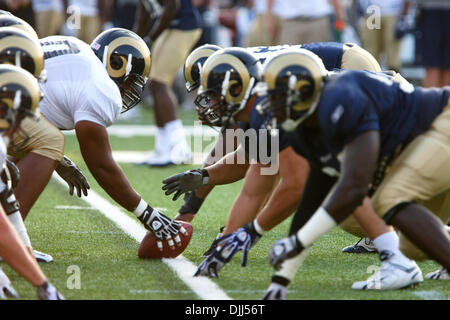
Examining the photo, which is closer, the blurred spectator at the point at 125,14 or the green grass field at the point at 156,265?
the green grass field at the point at 156,265

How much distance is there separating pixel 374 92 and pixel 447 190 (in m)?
0.64

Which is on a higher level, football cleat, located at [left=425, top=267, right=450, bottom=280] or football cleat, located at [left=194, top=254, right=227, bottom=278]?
football cleat, located at [left=194, top=254, right=227, bottom=278]

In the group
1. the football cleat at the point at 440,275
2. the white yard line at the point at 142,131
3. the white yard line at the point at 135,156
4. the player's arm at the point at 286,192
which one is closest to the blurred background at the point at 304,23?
the white yard line at the point at 142,131

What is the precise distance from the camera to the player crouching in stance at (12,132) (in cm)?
364

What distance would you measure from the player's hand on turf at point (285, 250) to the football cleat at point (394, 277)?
0.70 metres

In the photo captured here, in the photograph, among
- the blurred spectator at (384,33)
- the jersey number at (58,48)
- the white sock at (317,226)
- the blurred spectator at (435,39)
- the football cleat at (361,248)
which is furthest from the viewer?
the blurred spectator at (384,33)

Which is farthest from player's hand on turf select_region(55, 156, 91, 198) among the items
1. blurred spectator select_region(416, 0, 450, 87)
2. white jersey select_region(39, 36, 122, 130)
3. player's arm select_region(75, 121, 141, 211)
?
blurred spectator select_region(416, 0, 450, 87)

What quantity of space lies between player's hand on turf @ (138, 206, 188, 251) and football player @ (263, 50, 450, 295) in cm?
110

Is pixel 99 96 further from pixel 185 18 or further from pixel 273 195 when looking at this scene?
pixel 185 18

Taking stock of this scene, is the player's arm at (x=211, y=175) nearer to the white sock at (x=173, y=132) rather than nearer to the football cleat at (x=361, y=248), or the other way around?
the football cleat at (x=361, y=248)

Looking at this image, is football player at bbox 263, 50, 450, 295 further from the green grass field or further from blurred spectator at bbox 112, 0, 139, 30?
blurred spectator at bbox 112, 0, 139, 30

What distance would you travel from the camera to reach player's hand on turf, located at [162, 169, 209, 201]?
483 cm

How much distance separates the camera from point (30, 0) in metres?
12.4
